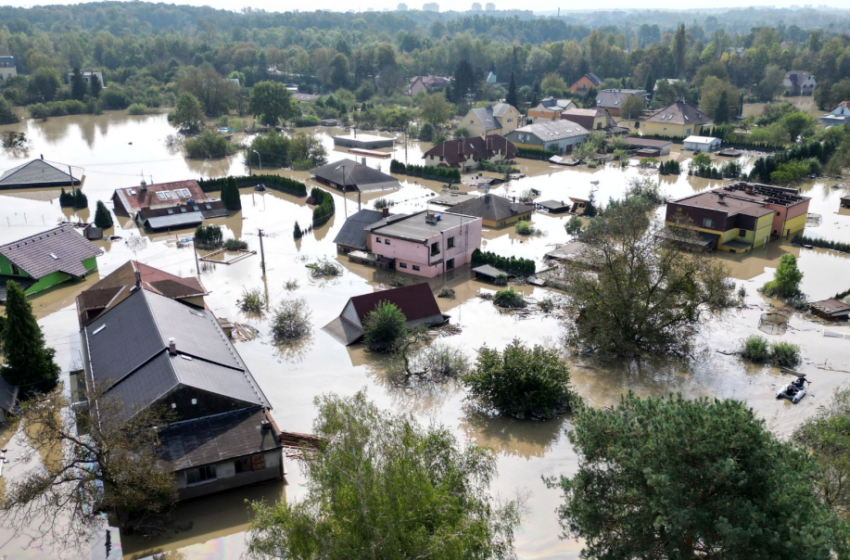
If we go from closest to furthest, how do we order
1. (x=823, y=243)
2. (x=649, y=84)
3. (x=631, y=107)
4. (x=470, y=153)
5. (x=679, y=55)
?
(x=823, y=243) → (x=470, y=153) → (x=631, y=107) → (x=649, y=84) → (x=679, y=55)

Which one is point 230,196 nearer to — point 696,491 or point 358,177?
point 358,177

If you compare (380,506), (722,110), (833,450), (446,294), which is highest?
(380,506)

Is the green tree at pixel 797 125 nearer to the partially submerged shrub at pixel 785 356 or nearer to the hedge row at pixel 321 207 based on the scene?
the hedge row at pixel 321 207

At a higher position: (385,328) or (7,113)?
(7,113)

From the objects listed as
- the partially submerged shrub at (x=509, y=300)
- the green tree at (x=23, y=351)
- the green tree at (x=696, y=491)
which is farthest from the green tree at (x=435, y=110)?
the green tree at (x=696, y=491)

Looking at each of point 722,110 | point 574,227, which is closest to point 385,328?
point 574,227

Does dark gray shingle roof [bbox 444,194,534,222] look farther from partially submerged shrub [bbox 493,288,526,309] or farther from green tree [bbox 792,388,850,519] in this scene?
green tree [bbox 792,388,850,519]

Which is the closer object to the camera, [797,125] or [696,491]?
[696,491]

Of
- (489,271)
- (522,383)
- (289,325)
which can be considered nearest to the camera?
(522,383)
